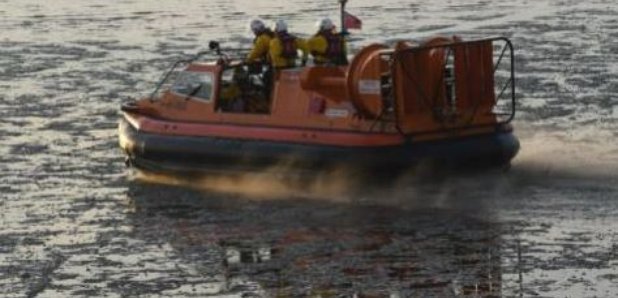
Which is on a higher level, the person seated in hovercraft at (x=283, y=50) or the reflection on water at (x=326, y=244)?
the person seated in hovercraft at (x=283, y=50)

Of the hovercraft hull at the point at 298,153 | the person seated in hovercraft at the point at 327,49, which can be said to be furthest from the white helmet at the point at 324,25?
the hovercraft hull at the point at 298,153

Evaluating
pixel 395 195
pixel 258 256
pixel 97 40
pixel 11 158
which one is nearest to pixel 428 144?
pixel 395 195

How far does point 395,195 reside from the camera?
1834cm

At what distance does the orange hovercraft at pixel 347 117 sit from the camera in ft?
60.3

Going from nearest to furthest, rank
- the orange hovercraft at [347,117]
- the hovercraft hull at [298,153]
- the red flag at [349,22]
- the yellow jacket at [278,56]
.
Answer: the hovercraft hull at [298,153]
the orange hovercraft at [347,117]
the yellow jacket at [278,56]
the red flag at [349,22]

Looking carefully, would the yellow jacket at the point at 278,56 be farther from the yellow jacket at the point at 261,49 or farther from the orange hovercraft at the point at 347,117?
the yellow jacket at the point at 261,49

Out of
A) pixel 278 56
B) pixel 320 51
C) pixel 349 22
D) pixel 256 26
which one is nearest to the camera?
pixel 278 56

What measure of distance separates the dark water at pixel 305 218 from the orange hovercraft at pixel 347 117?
0.97ft

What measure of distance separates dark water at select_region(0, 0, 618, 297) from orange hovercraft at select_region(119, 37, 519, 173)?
0.30 metres

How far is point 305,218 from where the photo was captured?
57.9 feet

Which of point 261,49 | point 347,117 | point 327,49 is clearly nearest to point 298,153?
point 347,117

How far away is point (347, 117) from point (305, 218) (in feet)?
4.70

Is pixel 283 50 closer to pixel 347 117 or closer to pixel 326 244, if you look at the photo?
pixel 347 117

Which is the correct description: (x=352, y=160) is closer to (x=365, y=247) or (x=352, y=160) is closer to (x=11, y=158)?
(x=365, y=247)
